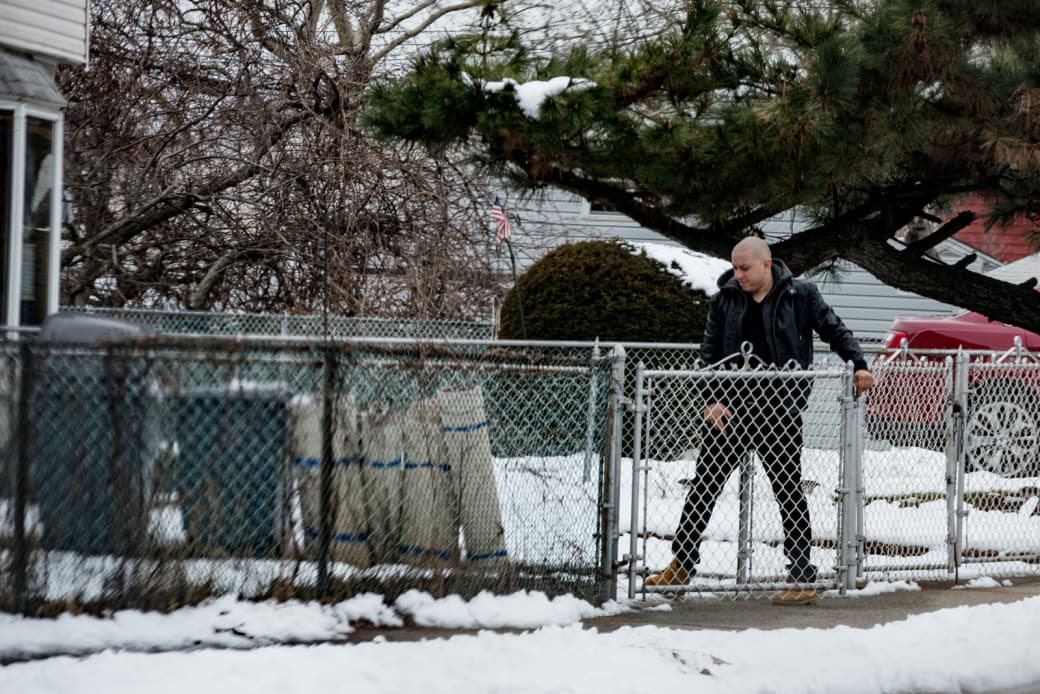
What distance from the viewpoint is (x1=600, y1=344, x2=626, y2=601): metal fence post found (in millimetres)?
6488

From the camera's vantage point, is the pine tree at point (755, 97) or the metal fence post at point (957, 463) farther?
the pine tree at point (755, 97)

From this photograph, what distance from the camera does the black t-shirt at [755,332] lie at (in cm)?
703

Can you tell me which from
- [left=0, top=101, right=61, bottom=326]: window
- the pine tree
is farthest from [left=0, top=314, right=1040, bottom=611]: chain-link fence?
[left=0, top=101, right=61, bottom=326]: window

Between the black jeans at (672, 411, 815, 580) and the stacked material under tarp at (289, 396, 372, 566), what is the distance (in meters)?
1.83

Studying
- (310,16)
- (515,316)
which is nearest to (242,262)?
(310,16)

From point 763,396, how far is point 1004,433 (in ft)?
8.86

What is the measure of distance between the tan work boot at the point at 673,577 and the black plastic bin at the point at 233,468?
216 cm

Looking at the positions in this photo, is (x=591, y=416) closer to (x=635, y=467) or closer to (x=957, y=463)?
(x=635, y=467)

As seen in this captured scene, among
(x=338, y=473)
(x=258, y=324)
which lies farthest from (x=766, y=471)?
(x=258, y=324)

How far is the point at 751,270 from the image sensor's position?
22.5 feet

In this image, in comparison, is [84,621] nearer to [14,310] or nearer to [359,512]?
[359,512]

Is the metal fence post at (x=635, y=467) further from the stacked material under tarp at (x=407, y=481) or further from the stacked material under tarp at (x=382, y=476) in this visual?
the stacked material under tarp at (x=382, y=476)

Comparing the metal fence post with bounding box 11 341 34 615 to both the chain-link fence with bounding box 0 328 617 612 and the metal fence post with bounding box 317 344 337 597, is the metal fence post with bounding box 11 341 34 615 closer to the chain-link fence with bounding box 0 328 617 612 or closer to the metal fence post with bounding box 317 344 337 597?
the chain-link fence with bounding box 0 328 617 612

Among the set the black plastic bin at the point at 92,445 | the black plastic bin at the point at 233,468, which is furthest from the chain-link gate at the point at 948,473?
the black plastic bin at the point at 92,445
